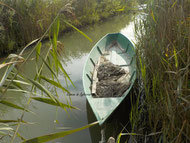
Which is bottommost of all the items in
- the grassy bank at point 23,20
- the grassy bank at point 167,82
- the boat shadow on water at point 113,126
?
the boat shadow on water at point 113,126

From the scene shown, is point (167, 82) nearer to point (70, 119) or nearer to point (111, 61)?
point (70, 119)

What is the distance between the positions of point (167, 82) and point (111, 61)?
2.75 meters

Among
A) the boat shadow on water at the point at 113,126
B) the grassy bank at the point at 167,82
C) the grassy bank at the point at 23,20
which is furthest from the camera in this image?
the grassy bank at the point at 23,20

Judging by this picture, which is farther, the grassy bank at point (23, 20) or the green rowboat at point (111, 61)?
the grassy bank at point (23, 20)

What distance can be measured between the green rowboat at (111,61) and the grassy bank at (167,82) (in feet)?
1.12

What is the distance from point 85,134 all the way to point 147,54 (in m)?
1.19

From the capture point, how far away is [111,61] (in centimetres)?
406

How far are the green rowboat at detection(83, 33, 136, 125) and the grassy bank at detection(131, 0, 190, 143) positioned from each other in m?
0.34

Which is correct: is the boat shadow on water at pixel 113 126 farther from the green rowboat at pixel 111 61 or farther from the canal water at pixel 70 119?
the green rowboat at pixel 111 61

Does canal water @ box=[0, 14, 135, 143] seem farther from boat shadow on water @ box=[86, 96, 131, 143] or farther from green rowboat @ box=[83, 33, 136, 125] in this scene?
green rowboat @ box=[83, 33, 136, 125]

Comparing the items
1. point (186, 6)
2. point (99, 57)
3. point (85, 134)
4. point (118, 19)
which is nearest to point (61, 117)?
point (85, 134)

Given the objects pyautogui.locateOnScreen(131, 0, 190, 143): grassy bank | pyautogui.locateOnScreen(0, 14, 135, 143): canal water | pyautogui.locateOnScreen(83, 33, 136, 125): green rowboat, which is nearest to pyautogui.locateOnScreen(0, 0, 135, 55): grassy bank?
pyautogui.locateOnScreen(83, 33, 136, 125): green rowboat

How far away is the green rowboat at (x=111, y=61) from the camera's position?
228 cm

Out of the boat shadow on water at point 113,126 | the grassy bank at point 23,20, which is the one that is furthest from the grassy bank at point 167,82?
the grassy bank at point 23,20
